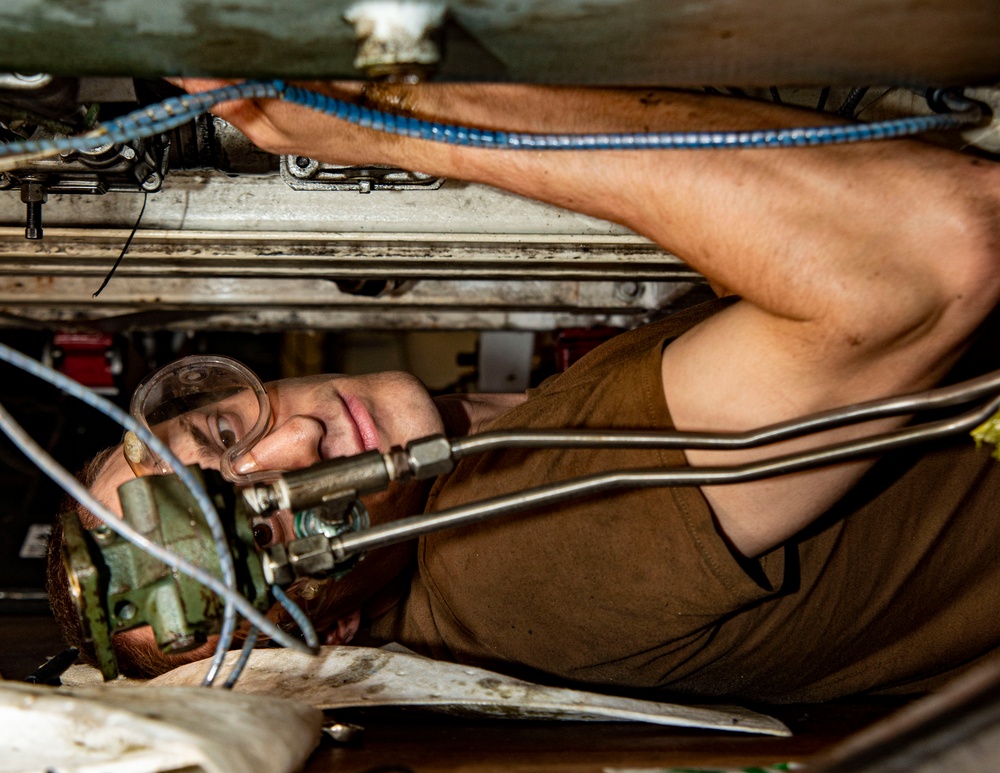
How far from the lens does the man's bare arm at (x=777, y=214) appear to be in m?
0.73

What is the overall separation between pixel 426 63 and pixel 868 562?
95cm

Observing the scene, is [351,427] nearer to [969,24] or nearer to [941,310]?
[941,310]

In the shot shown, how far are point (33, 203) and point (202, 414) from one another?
1.46ft

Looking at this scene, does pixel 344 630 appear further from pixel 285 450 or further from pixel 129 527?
pixel 129 527

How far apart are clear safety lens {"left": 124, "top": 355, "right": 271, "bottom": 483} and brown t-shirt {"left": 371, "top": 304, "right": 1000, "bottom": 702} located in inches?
15.2

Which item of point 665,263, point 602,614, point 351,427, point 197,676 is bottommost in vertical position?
point 197,676

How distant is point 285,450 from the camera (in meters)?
1.33

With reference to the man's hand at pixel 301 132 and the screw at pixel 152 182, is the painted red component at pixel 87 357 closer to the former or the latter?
the screw at pixel 152 182

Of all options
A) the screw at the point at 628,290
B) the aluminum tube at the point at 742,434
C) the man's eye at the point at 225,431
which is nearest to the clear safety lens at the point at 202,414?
the man's eye at the point at 225,431

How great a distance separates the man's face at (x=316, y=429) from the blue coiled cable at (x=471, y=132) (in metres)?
0.73

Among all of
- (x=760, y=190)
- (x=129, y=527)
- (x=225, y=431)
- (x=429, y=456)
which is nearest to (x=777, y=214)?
(x=760, y=190)

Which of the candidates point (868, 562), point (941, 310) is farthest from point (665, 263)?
point (941, 310)

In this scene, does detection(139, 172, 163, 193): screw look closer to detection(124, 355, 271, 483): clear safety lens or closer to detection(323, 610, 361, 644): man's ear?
detection(124, 355, 271, 483): clear safety lens

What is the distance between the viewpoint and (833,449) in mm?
734
